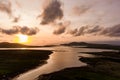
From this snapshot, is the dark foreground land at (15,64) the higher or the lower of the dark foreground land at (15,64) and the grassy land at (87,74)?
the higher

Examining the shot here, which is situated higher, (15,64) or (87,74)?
(15,64)

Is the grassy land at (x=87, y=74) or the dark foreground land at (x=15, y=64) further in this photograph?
the dark foreground land at (x=15, y=64)

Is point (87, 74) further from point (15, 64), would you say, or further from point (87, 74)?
point (15, 64)

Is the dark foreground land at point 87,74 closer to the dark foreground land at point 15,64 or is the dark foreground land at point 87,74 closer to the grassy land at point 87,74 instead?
the grassy land at point 87,74

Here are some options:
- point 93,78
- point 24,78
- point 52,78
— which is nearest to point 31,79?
point 24,78

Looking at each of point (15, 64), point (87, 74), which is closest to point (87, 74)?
point (87, 74)

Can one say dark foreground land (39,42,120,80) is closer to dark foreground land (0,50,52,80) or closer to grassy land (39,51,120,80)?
grassy land (39,51,120,80)

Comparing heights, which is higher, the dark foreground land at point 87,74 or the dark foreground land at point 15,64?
the dark foreground land at point 15,64

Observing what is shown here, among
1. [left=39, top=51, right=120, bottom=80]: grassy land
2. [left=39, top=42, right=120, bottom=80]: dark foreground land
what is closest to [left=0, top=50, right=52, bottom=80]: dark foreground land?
[left=39, top=42, right=120, bottom=80]: dark foreground land

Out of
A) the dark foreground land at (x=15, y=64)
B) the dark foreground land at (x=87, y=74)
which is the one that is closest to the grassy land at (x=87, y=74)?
the dark foreground land at (x=87, y=74)

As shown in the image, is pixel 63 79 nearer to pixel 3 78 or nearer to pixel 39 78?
pixel 39 78

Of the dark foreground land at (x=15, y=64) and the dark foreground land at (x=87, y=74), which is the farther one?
the dark foreground land at (x=15, y=64)
